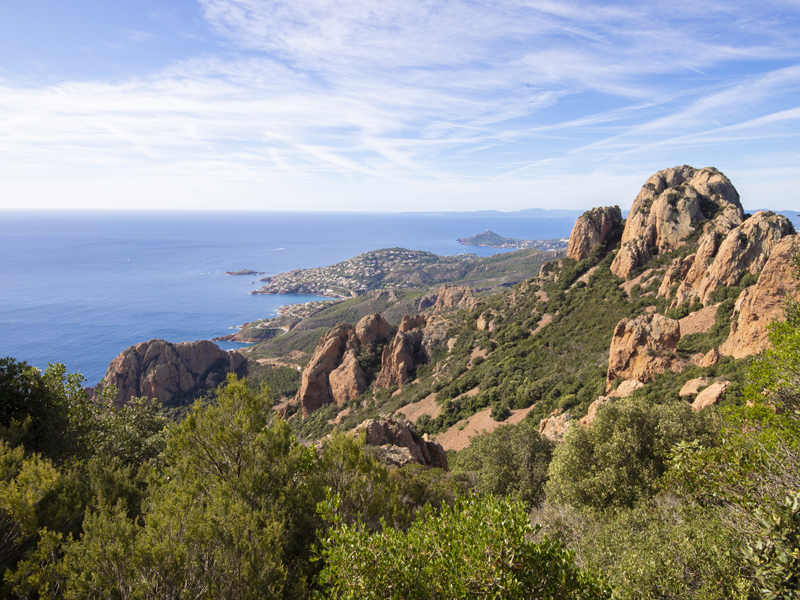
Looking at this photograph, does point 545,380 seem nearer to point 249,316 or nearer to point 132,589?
point 132,589

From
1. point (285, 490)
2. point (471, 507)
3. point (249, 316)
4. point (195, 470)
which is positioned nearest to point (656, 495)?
point (471, 507)

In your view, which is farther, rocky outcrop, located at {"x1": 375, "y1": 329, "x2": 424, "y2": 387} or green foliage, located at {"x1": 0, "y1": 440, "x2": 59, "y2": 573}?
rocky outcrop, located at {"x1": 375, "y1": 329, "x2": 424, "y2": 387}

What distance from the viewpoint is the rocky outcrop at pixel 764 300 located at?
2180cm

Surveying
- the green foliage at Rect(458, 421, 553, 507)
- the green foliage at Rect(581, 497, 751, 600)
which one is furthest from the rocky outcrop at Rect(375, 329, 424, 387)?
the green foliage at Rect(581, 497, 751, 600)

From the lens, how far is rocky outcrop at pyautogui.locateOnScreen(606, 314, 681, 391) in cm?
2631

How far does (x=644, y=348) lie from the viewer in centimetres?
2703

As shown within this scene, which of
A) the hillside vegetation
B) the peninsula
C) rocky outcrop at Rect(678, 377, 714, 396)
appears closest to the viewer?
the hillside vegetation

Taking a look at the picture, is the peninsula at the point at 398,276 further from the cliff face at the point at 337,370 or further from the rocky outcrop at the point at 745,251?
the rocky outcrop at the point at 745,251

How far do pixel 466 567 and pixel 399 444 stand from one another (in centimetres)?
2035

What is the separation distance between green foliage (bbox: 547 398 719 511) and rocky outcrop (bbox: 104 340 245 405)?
67389mm

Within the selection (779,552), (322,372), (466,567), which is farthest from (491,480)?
(322,372)

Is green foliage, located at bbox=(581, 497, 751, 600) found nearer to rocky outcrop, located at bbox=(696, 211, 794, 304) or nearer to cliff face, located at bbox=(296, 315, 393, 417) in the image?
rocky outcrop, located at bbox=(696, 211, 794, 304)

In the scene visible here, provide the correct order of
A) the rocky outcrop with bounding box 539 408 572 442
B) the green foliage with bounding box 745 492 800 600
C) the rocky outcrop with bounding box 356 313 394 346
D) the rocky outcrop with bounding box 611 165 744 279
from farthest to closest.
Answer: the rocky outcrop with bounding box 356 313 394 346 → the rocky outcrop with bounding box 611 165 744 279 → the rocky outcrop with bounding box 539 408 572 442 → the green foliage with bounding box 745 492 800 600

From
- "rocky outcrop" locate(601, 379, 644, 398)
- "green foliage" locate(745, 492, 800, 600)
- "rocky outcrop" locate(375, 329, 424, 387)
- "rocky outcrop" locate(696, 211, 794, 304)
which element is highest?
"rocky outcrop" locate(696, 211, 794, 304)
